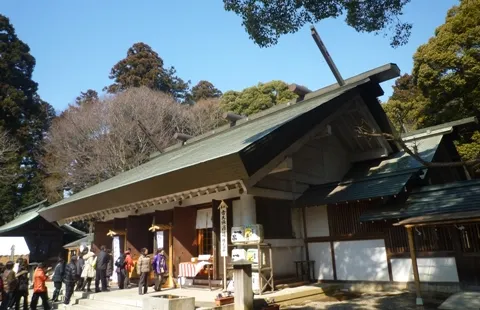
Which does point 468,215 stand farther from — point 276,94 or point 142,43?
point 142,43

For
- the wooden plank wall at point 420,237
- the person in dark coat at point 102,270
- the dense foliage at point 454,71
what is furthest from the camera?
the dense foliage at point 454,71

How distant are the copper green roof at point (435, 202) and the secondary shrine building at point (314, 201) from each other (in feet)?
0.09

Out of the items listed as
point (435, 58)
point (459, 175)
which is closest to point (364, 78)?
point (459, 175)

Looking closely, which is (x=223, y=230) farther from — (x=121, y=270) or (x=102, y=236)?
(x=102, y=236)

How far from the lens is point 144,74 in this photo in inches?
1412

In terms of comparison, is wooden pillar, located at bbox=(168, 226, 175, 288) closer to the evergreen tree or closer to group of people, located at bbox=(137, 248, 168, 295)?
group of people, located at bbox=(137, 248, 168, 295)

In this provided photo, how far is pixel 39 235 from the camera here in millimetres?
22953

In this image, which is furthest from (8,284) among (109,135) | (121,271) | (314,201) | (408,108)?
(408,108)

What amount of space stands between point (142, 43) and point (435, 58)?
29533 millimetres

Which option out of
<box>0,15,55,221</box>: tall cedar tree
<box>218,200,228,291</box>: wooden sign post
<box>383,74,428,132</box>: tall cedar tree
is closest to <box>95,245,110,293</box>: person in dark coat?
<box>218,200,228,291</box>: wooden sign post

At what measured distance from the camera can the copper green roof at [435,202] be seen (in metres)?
7.64

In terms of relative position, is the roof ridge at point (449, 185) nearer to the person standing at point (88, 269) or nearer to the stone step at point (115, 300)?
the stone step at point (115, 300)

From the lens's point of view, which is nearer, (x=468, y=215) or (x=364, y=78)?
(x=468, y=215)

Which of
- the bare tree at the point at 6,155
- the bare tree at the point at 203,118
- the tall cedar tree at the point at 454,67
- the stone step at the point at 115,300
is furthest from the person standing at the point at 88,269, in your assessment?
the bare tree at the point at 6,155
